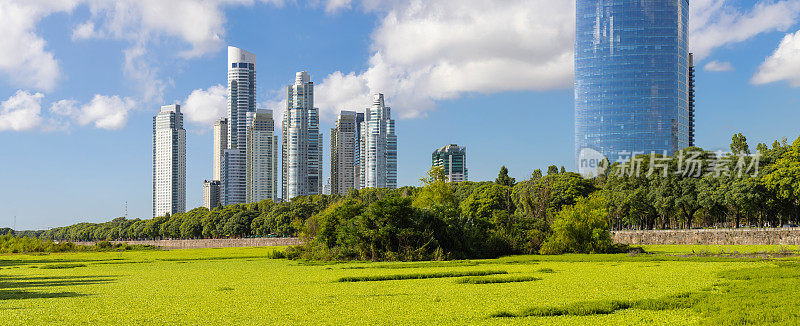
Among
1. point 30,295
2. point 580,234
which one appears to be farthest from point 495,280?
point 580,234

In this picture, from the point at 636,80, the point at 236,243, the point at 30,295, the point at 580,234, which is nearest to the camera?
the point at 30,295

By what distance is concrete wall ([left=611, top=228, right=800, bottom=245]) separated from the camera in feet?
196

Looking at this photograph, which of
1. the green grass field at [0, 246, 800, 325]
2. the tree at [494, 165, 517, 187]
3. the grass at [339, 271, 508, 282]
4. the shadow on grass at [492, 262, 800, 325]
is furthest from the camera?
the tree at [494, 165, 517, 187]

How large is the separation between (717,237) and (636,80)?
128 metres

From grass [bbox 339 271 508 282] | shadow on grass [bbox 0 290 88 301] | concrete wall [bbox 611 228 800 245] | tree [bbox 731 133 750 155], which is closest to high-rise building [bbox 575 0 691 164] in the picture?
tree [bbox 731 133 750 155]

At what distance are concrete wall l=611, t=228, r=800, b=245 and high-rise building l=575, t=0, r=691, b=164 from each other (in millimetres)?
113320

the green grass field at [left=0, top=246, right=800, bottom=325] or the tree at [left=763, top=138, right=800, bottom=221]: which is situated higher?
the tree at [left=763, top=138, right=800, bottom=221]

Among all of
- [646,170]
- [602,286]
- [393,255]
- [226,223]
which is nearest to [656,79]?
[646,170]

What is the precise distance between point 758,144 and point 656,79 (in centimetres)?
11221

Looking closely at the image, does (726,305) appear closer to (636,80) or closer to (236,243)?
(236,243)

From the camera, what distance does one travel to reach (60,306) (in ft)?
60.2

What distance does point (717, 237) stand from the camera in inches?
2579

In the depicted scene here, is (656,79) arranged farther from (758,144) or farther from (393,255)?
(393,255)

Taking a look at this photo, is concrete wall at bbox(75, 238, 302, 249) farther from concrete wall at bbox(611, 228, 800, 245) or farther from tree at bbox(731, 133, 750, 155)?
→ tree at bbox(731, 133, 750, 155)
